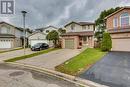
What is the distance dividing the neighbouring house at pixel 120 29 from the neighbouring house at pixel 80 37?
562 centimetres

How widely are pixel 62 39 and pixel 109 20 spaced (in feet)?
38.4

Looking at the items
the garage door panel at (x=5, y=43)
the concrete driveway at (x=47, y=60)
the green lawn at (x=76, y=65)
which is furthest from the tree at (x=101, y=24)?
the garage door panel at (x=5, y=43)

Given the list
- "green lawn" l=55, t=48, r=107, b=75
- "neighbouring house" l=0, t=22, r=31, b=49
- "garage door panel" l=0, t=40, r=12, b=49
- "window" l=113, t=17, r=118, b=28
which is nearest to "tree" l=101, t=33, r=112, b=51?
"window" l=113, t=17, r=118, b=28

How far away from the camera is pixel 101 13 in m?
34.2

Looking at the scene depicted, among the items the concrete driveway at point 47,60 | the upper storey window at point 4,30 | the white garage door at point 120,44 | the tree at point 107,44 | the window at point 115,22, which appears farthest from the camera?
the upper storey window at point 4,30

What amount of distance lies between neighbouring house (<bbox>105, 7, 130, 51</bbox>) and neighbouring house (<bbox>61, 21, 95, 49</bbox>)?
5620 mm

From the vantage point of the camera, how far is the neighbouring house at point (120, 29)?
2316 cm

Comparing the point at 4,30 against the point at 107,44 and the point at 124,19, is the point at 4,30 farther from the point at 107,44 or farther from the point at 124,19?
the point at 124,19

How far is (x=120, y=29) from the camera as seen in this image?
24891 millimetres

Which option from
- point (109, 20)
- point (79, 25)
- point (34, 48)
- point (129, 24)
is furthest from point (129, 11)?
point (34, 48)

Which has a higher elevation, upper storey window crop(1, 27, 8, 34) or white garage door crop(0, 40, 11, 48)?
upper storey window crop(1, 27, 8, 34)

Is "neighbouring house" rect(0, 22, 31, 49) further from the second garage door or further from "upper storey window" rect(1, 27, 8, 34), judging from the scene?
the second garage door

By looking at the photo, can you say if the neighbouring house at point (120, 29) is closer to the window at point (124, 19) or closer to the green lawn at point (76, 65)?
the window at point (124, 19)

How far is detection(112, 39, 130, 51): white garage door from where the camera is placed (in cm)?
2297
